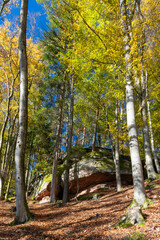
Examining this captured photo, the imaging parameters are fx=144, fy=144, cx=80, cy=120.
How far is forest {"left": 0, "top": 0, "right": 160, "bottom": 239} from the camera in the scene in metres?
4.62

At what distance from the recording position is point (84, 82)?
11.0 metres

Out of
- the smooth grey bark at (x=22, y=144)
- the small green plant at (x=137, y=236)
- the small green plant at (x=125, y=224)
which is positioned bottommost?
the small green plant at (x=125, y=224)

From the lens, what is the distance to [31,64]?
1144cm

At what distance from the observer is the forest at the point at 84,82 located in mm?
4617

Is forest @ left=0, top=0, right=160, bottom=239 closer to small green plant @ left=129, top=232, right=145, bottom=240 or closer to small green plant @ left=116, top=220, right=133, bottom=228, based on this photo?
small green plant @ left=116, top=220, right=133, bottom=228

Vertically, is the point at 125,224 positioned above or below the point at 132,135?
below

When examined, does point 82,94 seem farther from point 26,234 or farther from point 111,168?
point 26,234

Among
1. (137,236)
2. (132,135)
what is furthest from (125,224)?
(132,135)

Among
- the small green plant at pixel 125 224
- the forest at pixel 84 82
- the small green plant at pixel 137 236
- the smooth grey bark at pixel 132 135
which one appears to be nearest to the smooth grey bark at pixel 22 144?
the forest at pixel 84 82

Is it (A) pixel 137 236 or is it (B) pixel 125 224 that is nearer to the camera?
(A) pixel 137 236

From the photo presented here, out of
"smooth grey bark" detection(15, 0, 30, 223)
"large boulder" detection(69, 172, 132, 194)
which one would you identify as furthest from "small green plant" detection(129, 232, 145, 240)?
"large boulder" detection(69, 172, 132, 194)

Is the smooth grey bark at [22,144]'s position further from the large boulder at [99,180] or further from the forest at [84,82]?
the large boulder at [99,180]

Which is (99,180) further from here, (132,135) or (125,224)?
(125,224)

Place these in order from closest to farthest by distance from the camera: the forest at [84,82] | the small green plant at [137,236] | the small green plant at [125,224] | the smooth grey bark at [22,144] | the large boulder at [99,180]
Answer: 1. the small green plant at [137,236]
2. the small green plant at [125,224]
3. the smooth grey bark at [22,144]
4. the forest at [84,82]
5. the large boulder at [99,180]
